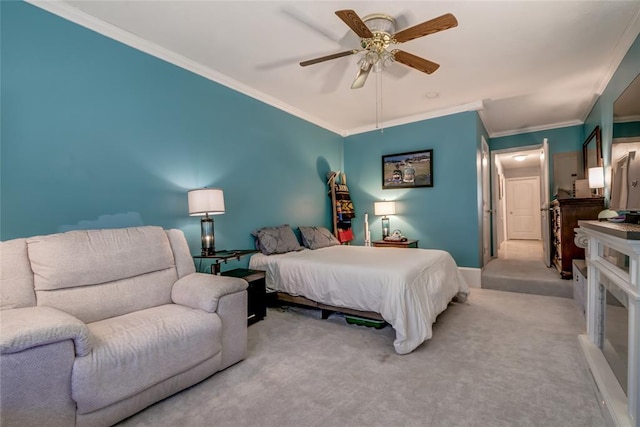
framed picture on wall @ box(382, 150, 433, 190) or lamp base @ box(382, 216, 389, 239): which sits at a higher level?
framed picture on wall @ box(382, 150, 433, 190)

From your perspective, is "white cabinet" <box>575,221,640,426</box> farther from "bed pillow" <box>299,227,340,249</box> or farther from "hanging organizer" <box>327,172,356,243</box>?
"hanging organizer" <box>327,172,356,243</box>

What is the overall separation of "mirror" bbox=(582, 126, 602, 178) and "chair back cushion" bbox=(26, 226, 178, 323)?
5.06 meters

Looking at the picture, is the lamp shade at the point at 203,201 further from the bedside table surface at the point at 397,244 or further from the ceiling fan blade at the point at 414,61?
the bedside table surface at the point at 397,244

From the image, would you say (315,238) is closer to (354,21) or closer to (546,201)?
(354,21)

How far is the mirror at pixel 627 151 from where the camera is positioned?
1.93m

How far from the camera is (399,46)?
110 inches

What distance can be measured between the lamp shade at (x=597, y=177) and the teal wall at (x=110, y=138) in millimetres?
4152

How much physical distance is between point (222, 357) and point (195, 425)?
0.51 metres

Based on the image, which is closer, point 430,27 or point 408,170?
point 430,27

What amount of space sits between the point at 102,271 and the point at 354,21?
94.0 inches

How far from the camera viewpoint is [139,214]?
256 centimetres

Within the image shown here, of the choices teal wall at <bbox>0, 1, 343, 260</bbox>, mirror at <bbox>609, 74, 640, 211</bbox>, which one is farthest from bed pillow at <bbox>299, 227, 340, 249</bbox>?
mirror at <bbox>609, 74, 640, 211</bbox>

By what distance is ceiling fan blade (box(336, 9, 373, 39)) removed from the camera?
1.84 m

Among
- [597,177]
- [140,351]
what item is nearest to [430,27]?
[140,351]
